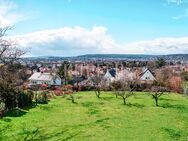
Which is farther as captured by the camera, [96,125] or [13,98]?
[13,98]

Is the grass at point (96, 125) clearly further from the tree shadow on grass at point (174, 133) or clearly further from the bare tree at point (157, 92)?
the bare tree at point (157, 92)

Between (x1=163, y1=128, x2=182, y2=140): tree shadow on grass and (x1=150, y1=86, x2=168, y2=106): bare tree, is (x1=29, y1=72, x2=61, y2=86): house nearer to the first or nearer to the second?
(x1=150, y1=86, x2=168, y2=106): bare tree

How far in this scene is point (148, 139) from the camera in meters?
28.4

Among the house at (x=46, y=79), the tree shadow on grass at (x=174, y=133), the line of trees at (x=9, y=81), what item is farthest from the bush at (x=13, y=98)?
the house at (x=46, y=79)

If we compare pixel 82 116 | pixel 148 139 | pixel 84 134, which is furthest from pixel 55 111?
pixel 148 139

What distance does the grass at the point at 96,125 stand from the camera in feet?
96.4

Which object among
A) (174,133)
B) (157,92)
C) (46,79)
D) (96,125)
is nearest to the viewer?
(174,133)

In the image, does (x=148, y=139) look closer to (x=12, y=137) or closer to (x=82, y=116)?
(x=12, y=137)

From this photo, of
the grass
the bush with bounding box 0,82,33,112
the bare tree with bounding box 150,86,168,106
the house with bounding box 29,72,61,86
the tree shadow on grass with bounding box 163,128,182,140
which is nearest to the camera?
the grass

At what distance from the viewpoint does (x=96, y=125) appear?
35.2 meters

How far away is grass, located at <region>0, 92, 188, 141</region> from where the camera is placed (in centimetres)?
2938

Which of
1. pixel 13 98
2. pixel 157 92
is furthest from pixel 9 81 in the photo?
pixel 157 92

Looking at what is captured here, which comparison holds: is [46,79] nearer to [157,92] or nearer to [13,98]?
[157,92]

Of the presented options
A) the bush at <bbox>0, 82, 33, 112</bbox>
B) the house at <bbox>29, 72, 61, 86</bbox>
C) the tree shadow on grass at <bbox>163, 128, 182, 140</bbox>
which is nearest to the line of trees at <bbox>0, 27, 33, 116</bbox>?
the bush at <bbox>0, 82, 33, 112</bbox>
